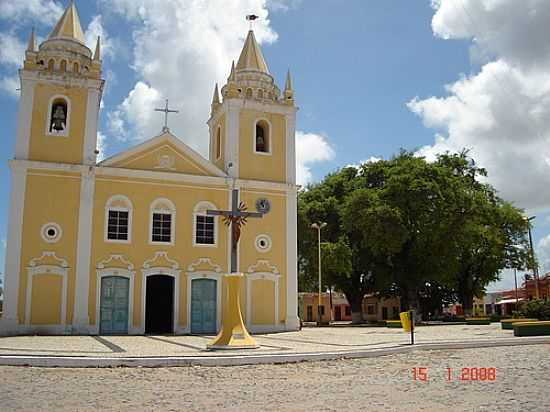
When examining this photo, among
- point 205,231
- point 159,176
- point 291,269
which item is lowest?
point 291,269

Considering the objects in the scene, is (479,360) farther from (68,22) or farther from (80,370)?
(68,22)

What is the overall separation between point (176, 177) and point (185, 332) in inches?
258

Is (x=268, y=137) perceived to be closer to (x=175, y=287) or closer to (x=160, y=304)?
(x=175, y=287)

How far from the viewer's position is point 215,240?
2556 centimetres

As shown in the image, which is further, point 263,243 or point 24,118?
point 263,243

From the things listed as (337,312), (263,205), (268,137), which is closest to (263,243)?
(263,205)

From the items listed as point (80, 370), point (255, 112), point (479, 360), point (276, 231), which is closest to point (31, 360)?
point (80, 370)

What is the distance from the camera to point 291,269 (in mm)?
26609

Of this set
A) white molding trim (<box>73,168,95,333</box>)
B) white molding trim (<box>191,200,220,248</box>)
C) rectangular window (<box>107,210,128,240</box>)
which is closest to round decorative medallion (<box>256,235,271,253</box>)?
white molding trim (<box>191,200,220,248</box>)

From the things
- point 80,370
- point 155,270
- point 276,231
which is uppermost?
point 276,231

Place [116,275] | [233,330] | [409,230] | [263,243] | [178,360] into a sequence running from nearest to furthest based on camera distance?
[178,360]
[233,330]
[116,275]
[263,243]
[409,230]

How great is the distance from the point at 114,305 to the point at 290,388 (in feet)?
50.6

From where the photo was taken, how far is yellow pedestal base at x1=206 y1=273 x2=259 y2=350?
15.3 m

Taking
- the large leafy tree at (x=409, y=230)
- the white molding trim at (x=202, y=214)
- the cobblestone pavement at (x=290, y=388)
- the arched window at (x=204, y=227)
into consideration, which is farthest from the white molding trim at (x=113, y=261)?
the large leafy tree at (x=409, y=230)
